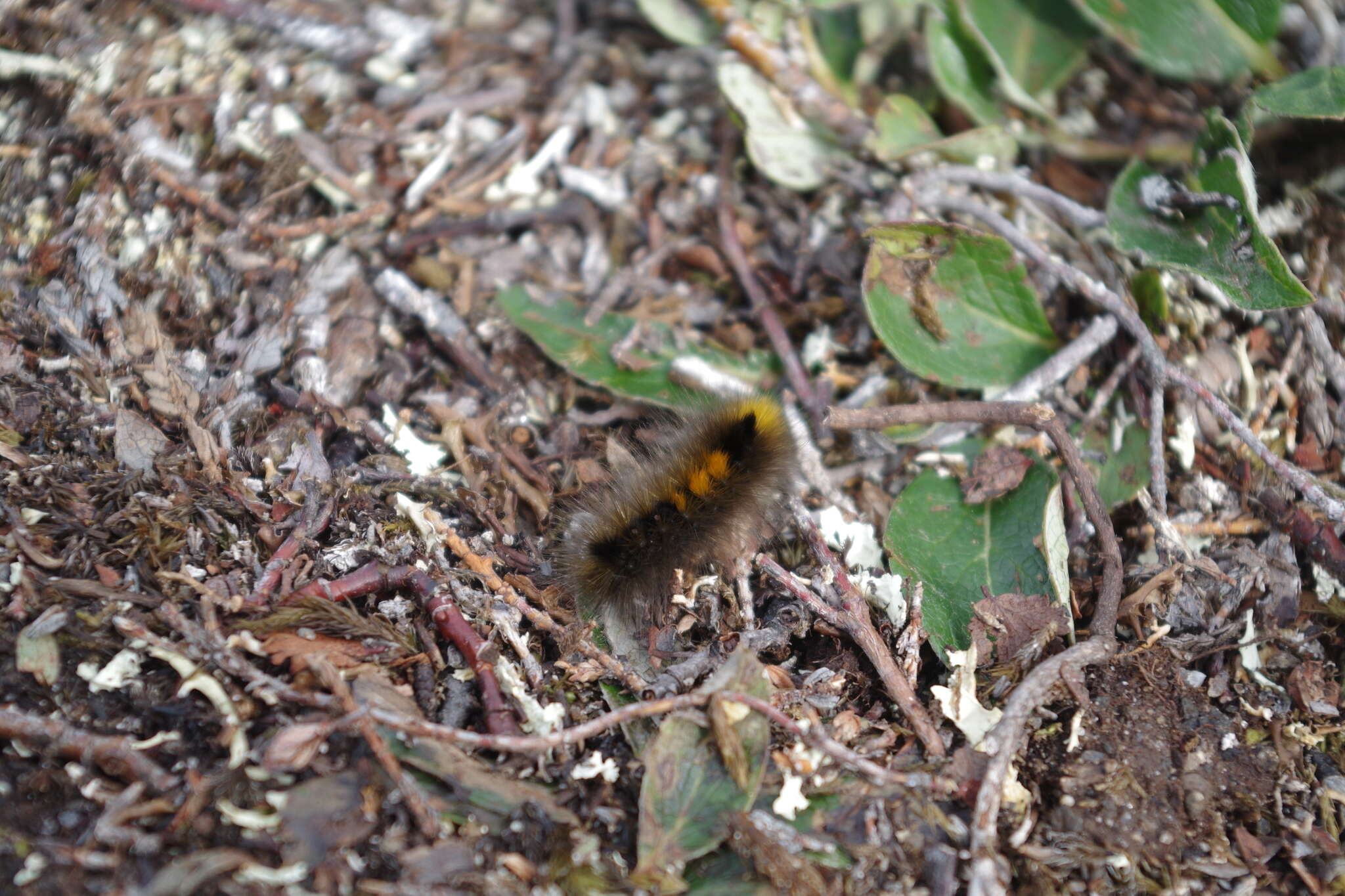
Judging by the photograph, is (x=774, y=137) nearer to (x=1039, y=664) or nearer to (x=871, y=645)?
(x=871, y=645)

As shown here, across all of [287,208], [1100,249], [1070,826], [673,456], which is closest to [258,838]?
[673,456]

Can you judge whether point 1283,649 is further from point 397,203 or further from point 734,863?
point 397,203

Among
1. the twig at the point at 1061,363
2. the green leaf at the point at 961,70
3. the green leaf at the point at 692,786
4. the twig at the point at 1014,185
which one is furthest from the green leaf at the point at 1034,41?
the green leaf at the point at 692,786

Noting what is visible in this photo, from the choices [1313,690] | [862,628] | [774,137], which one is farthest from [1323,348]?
[774,137]

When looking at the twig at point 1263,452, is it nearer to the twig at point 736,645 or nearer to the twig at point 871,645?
the twig at point 871,645

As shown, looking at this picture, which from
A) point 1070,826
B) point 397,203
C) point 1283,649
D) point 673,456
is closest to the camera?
point 1070,826

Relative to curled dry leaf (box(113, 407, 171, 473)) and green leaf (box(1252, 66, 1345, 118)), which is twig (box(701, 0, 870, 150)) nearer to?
green leaf (box(1252, 66, 1345, 118))
